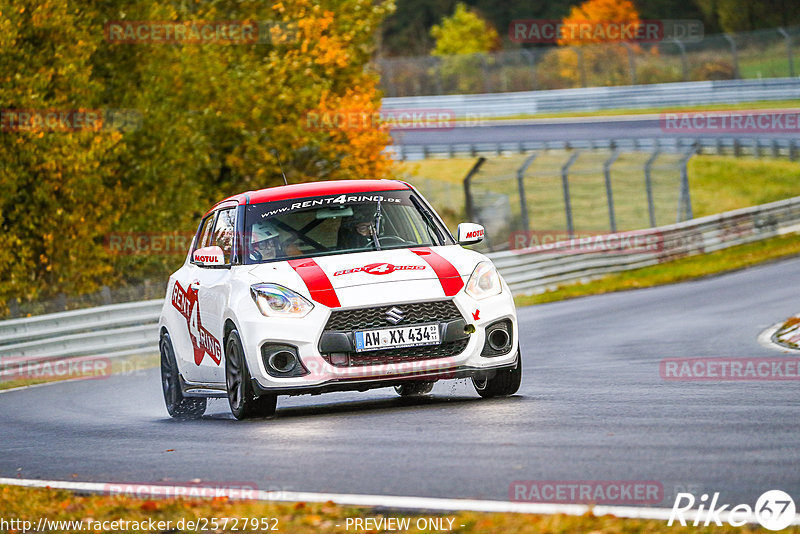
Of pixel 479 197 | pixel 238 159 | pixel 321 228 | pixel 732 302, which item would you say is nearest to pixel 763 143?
pixel 479 197

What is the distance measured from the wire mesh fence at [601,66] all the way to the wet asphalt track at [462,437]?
125 feet

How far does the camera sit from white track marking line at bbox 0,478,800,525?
5.55 m

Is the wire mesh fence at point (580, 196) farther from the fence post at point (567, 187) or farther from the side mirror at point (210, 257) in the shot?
the side mirror at point (210, 257)

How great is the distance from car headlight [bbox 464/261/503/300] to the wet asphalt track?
79cm

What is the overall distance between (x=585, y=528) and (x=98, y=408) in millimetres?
8181

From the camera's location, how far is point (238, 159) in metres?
29.6

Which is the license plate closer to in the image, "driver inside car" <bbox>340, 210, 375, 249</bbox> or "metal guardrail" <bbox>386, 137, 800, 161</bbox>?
"driver inside car" <bbox>340, 210, 375, 249</bbox>

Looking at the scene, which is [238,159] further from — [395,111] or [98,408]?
[395,111]

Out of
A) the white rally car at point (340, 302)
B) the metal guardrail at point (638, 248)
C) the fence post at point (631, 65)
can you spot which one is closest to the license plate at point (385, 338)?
the white rally car at point (340, 302)

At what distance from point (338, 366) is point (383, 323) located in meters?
0.42

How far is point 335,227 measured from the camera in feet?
33.1

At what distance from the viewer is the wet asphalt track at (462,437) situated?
647cm

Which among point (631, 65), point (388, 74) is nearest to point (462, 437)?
point (631, 65)
